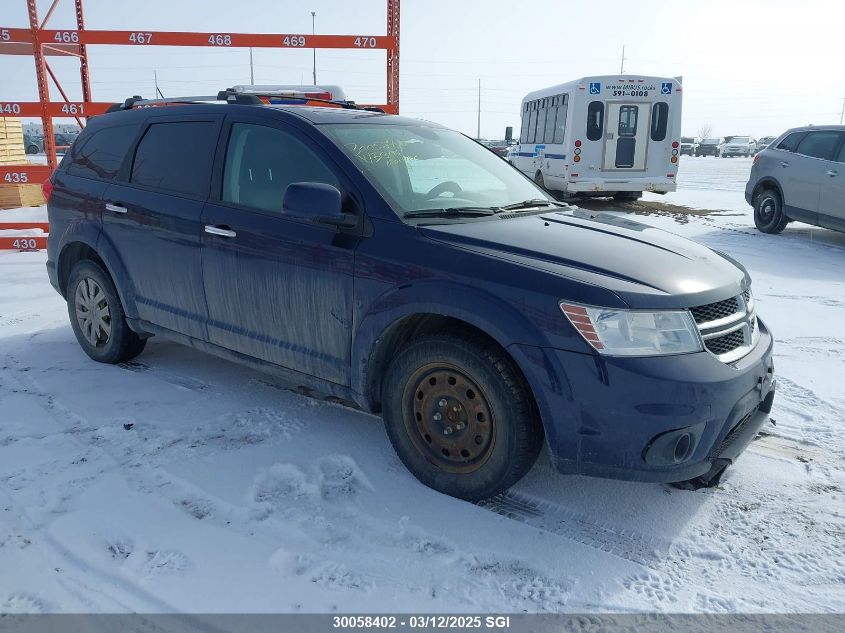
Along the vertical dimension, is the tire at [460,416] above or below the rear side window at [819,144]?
below

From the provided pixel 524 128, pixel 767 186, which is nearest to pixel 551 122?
pixel 524 128

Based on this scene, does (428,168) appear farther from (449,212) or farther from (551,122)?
(551,122)

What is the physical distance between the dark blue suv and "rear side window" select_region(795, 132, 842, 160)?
7801 millimetres

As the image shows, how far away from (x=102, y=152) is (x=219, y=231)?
164 centimetres

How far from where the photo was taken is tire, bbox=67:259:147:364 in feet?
14.9

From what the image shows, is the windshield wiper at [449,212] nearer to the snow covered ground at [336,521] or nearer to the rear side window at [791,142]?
the snow covered ground at [336,521]

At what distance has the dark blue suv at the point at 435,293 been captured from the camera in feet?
8.41

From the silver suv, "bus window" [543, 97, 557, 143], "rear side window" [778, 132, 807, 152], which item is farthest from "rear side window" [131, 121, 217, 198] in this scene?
"bus window" [543, 97, 557, 143]

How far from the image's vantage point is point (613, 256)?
2889mm

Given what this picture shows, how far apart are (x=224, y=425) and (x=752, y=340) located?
2754mm

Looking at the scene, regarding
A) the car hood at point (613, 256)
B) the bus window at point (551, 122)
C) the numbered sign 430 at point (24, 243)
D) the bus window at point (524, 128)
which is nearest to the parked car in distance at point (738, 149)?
the bus window at point (524, 128)

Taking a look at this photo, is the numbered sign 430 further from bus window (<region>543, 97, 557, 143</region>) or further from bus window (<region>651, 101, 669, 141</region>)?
bus window (<region>651, 101, 669, 141</region>)

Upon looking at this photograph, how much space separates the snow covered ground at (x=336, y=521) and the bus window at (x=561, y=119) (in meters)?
11.4

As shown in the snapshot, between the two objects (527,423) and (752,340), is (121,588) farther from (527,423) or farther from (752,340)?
(752,340)
